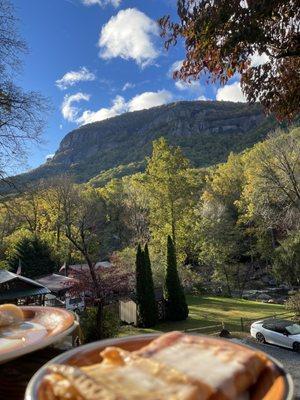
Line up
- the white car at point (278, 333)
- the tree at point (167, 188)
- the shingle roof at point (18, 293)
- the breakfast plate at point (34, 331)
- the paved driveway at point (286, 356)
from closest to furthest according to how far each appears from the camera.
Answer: the breakfast plate at point (34, 331)
the paved driveway at point (286, 356)
the white car at point (278, 333)
the shingle roof at point (18, 293)
the tree at point (167, 188)

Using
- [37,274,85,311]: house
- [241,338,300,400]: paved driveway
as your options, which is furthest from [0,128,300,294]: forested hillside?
[241,338,300,400]: paved driveway

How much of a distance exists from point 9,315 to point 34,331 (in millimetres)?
203

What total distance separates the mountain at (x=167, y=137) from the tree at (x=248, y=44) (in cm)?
9318

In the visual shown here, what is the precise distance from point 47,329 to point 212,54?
4.44 meters

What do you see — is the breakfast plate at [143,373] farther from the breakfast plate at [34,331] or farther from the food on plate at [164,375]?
the breakfast plate at [34,331]

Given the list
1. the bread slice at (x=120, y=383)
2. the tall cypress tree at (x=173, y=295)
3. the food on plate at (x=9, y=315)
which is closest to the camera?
the bread slice at (x=120, y=383)

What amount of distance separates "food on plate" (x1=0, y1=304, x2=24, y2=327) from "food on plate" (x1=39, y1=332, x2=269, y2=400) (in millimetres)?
861

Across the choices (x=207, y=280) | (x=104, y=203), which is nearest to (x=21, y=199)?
(x=207, y=280)

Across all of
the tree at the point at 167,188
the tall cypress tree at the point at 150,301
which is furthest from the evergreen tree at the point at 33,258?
the tall cypress tree at the point at 150,301

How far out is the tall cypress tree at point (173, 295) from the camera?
22.3m

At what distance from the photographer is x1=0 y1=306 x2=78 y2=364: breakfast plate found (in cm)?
132

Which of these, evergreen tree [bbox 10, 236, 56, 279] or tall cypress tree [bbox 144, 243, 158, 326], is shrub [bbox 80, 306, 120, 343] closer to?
tall cypress tree [bbox 144, 243, 158, 326]

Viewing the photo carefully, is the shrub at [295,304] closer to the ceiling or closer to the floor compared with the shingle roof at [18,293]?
closer to the floor

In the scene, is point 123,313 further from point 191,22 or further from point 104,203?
point 104,203
